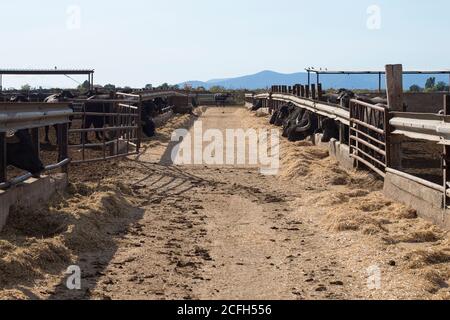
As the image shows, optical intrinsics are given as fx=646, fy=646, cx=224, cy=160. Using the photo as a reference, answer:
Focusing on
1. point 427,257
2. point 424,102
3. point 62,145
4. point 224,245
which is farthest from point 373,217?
point 424,102

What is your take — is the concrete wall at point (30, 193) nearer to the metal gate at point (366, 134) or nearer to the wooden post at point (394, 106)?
the wooden post at point (394, 106)

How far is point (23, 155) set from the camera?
8375 mm

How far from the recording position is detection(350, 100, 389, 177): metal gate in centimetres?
1169

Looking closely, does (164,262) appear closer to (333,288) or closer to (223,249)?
(223,249)

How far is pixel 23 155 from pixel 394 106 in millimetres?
6139

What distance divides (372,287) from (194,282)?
1574 millimetres

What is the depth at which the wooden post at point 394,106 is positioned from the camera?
33.8ft

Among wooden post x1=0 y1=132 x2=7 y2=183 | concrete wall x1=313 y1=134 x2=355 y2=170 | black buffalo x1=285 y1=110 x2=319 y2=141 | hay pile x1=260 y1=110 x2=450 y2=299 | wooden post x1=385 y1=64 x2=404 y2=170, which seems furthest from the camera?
black buffalo x1=285 y1=110 x2=319 y2=141

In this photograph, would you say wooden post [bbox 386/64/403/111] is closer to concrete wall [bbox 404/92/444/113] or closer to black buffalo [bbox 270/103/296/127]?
concrete wall [bbox 404/92/444/113]

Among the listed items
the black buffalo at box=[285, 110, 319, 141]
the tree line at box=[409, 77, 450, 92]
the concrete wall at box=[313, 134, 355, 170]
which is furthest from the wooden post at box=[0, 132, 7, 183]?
the tree line at box=[409, 77, 450, 92]

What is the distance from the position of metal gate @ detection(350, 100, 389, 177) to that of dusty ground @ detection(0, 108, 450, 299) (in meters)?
0.57

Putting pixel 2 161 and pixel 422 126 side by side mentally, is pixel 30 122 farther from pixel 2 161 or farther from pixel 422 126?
pixel 422 126
